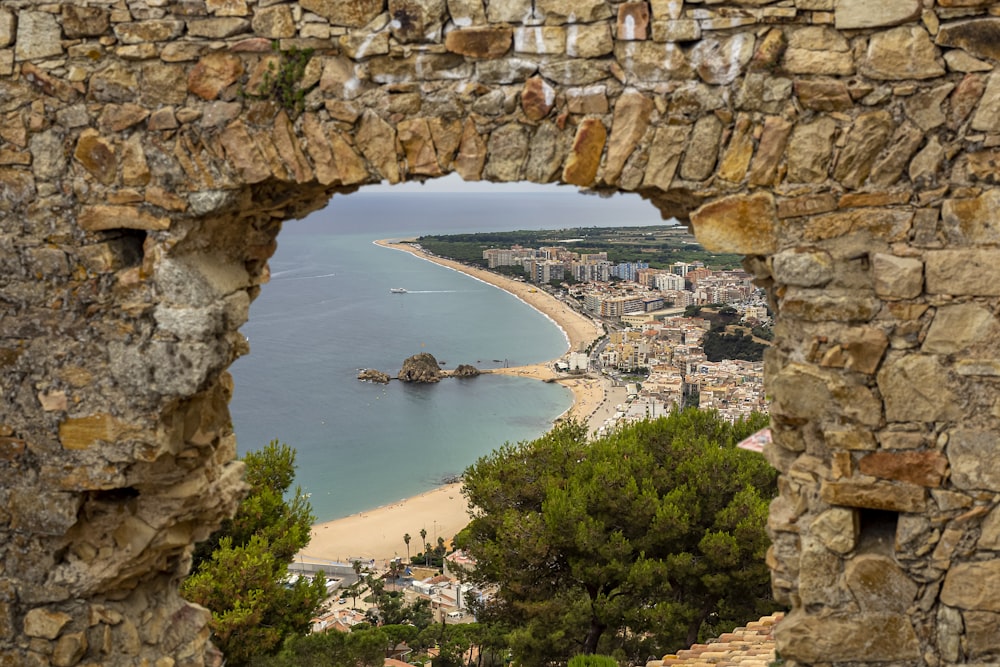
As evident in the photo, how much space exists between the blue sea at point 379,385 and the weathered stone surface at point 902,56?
26.2m

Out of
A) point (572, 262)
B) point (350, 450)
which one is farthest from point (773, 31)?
point (572, 262)

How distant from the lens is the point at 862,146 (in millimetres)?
2830

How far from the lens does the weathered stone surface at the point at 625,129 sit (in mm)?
3045

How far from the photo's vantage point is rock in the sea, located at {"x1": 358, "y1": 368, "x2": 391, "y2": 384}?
1610 inches

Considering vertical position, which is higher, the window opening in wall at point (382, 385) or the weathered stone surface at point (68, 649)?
the weathered stone surface at point (68, 649)

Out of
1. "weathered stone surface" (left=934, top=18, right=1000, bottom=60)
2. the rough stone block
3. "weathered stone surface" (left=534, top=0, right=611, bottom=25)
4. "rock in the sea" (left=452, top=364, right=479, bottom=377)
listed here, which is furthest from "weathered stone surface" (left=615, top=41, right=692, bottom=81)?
"rock in the sea" (left=452, top=364, right=479, bottom=377)

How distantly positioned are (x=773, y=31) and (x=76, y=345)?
3.01 m

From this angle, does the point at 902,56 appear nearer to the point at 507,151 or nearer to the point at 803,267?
the point at 803,267

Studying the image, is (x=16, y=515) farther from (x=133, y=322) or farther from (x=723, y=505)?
(x=723, y=505)

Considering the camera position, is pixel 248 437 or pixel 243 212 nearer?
pixel 243 212

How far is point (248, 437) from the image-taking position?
32469mm

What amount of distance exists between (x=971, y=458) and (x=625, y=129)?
1.63 meters

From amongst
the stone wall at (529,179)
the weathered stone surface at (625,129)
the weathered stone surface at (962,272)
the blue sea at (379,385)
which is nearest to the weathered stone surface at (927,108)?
the stone wall at (529,179)

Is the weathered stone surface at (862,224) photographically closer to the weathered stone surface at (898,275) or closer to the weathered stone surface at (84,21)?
the weathered stone surface at (898,275)
